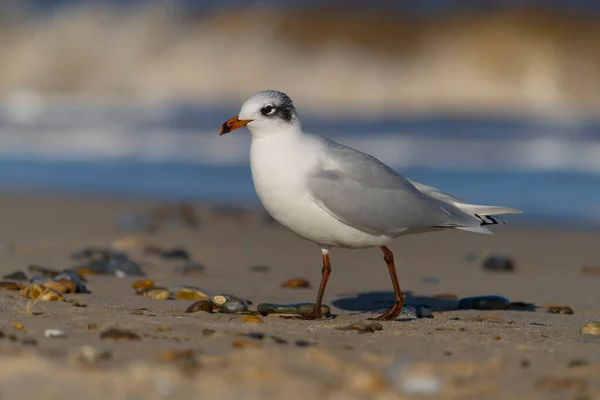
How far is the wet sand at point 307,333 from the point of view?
3.36 m

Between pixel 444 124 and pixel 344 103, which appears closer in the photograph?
pixel 444 124

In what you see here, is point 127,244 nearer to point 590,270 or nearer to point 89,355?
point 590,270

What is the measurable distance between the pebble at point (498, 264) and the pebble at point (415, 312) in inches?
92.5

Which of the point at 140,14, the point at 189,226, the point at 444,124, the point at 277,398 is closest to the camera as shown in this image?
the point at 277,398

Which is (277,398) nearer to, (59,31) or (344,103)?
(344,103)

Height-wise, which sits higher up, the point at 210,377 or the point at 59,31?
the point at 59,31

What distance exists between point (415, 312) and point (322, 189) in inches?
34.0

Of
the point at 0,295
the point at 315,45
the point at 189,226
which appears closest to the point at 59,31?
the point at 315,45

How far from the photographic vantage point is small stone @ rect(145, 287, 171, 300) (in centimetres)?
577

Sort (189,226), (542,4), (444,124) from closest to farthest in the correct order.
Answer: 1. (189,226)
2. (444,124)
3. (542,4)

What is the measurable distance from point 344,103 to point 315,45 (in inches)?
166

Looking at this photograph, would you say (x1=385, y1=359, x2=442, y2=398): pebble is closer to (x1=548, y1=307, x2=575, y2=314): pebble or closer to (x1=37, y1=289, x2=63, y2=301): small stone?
(x1=37, y1=289, x2=63, y2=301): small stone

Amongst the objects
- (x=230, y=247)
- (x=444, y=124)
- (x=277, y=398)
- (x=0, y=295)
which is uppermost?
(x=444, y=124)

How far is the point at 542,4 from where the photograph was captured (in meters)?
32.6
